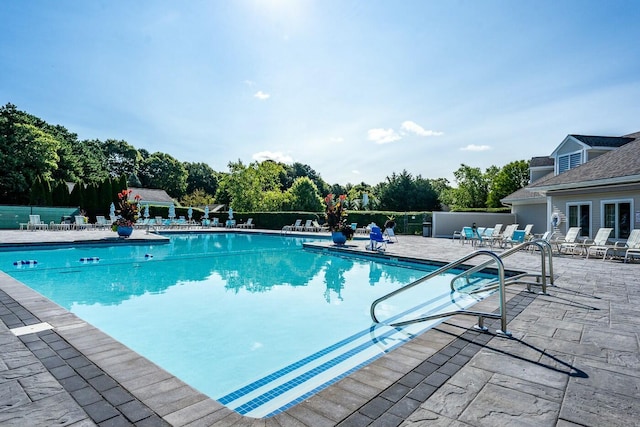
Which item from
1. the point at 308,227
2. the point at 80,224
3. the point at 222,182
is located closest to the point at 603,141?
the point at 308,227

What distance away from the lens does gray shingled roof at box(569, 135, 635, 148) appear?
1667cm

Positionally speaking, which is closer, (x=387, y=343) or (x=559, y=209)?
(x=387, y=343)

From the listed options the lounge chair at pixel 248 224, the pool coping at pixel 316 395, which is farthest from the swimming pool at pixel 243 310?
the lounge chair at pixel 248 224

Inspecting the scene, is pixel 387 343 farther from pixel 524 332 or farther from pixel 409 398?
pixel 409 398

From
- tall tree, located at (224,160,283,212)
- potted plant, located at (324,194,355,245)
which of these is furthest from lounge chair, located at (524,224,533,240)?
tall tree, located at (224,160,283,212)

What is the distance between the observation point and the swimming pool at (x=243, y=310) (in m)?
4.05

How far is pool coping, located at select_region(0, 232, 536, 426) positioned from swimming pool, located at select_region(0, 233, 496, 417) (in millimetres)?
859

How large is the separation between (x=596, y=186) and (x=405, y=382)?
14.6 metres

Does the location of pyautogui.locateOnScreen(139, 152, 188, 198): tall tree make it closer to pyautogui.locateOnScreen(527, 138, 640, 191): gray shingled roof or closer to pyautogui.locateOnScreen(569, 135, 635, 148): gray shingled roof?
pyautogui.locateOnScreen(527, 138, 640, 191): gray shingled roof

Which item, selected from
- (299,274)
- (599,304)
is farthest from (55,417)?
(299,274)

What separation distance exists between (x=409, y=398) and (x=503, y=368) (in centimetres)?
110

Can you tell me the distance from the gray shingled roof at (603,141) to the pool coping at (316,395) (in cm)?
1753

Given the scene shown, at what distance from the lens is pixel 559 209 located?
15.2 metres

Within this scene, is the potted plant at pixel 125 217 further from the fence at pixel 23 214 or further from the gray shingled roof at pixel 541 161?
the gray shingled roof at pixel 541 161
